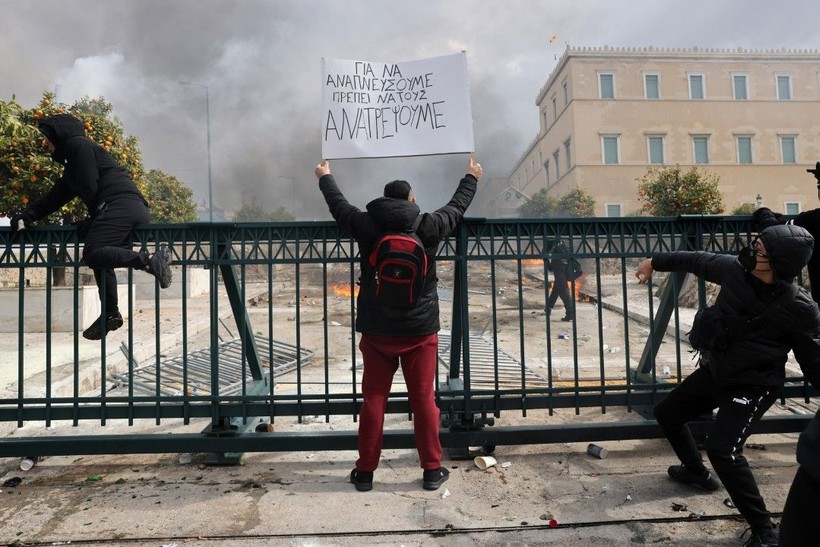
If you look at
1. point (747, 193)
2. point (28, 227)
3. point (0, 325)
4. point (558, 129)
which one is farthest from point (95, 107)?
point (747, 193)

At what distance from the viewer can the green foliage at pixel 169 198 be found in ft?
76.5

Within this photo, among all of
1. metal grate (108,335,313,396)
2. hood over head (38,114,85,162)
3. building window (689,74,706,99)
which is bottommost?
metal grate (108,335,313,396)

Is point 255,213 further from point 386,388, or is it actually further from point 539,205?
point 386,388

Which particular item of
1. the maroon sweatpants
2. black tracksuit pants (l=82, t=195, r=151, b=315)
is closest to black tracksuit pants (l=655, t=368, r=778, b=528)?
the maroon sweatpants

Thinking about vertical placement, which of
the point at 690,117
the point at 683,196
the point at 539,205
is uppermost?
the point at 690,117

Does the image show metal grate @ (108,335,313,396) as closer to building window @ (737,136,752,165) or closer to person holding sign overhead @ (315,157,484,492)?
person holding sign overhead @ (315,157,484,492)

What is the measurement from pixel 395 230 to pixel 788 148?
4772 cm

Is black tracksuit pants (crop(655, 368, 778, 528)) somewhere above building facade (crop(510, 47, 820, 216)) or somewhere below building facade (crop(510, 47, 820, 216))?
below

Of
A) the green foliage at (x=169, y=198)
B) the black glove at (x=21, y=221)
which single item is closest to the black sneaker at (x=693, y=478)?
the black glove at (x=21, y=221)

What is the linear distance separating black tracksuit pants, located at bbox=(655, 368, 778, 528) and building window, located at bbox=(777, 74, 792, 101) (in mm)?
48120

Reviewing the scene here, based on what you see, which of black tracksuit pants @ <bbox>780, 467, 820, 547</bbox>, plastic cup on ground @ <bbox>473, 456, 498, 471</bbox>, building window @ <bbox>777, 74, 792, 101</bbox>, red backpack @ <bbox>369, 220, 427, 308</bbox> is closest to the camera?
black tracksuit pants @ <bbox>780, 467, 820, 547</bbox>

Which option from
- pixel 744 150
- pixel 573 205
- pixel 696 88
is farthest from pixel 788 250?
pixel 744 150

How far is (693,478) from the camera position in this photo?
290cm

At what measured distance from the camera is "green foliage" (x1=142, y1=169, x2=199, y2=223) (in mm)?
23312
